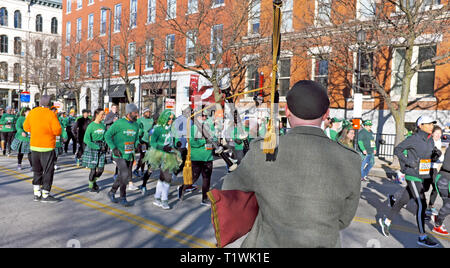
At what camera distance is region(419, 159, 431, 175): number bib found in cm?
568

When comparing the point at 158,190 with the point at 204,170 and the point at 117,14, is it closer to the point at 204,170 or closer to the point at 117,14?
the point at 204,170

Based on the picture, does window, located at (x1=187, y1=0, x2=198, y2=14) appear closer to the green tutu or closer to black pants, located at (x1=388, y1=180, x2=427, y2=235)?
the green tutu

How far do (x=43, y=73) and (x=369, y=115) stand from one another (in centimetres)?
3150

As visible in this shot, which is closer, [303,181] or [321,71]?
[303,181]

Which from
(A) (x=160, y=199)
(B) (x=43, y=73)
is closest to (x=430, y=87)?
(A) (x=160, y=199)

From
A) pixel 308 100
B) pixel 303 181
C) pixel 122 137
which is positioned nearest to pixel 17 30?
pixel 122 137

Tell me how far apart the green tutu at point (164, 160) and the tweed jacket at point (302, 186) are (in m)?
5.47

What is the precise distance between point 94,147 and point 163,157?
2.15 m

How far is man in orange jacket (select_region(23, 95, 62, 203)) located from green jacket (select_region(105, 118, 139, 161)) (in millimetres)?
Result: 1216

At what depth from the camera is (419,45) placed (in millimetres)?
17000

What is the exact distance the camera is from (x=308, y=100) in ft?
6.53

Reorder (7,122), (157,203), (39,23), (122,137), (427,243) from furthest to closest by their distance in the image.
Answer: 1. (39,23)
2. (7,122)
3. (157,203)
4. (122,137)
5. (427,243)

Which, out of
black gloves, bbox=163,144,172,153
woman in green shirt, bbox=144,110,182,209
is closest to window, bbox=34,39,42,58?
woman in green shirt, bbox=144,110,182,209

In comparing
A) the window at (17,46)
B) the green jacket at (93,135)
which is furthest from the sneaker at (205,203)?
the window at (17,46)
